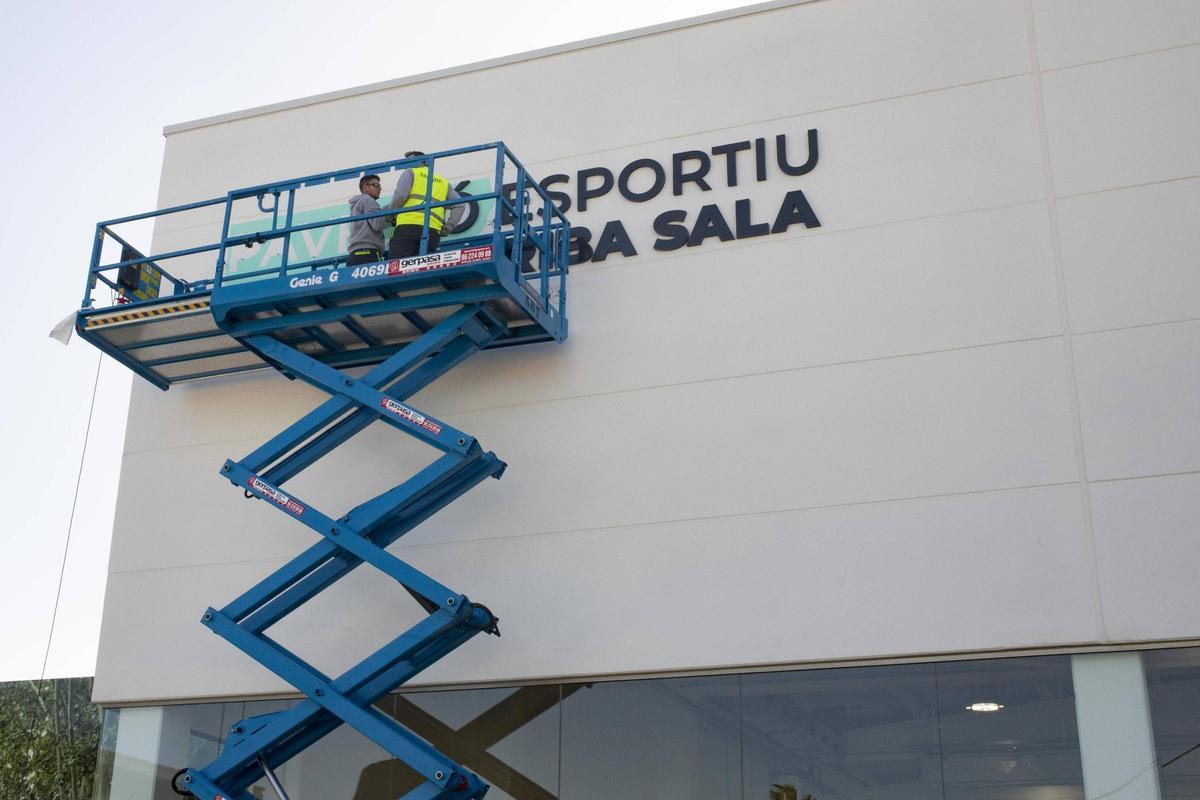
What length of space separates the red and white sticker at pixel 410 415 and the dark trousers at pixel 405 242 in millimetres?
1610

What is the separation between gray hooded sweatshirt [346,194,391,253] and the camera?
13953 mm

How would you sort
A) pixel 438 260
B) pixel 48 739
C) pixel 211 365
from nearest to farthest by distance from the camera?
pixel 438 260 < pixel 211 365 < pixel 48 739

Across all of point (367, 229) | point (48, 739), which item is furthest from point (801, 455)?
point (48, 739)

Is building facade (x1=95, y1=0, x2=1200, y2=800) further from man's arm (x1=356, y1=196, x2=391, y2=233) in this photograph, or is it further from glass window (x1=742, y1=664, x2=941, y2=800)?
man's arm (x1=356, y1=196, x2=391, y2=233)

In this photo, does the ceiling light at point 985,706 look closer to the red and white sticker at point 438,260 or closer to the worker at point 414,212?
the red and white sticker at point 438,260

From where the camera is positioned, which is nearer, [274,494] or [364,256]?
[274,494]

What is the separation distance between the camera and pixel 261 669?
566 inches

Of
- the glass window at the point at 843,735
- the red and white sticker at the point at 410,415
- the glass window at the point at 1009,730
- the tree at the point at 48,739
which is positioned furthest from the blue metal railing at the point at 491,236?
the tree at the point at 48,739

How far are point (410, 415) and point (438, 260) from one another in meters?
1.67

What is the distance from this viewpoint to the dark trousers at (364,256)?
542 inches

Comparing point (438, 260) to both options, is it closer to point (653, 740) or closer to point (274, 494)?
point (274, 494)

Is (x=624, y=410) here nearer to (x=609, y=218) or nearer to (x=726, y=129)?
(x=609, y=218)

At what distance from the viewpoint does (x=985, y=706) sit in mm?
11688

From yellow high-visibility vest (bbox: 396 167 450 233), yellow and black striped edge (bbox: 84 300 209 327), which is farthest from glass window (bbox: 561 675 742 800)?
yellow and black striped edge (bbox: 84 300 209 327)
